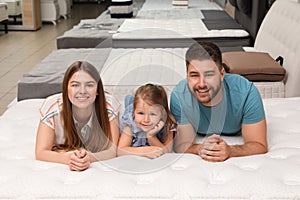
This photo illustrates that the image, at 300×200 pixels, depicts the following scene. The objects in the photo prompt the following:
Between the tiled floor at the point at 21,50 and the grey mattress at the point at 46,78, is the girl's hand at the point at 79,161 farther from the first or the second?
the tiled floor at the point at 21,50

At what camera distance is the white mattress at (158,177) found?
1.68 m

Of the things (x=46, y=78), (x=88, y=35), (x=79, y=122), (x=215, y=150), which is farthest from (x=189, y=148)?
(x=88, y=35)

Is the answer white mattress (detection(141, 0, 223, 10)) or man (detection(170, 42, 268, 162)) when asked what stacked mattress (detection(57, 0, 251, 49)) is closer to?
white mattress (detection(141, 0, 223, 10))

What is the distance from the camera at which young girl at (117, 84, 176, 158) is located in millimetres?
1972

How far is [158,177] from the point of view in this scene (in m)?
1.78

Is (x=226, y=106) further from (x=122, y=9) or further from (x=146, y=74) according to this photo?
(x=122, y=9)

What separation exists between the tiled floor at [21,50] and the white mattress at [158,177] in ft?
7.64

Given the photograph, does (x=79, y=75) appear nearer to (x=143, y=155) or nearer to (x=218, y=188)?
(x=143, y=155)

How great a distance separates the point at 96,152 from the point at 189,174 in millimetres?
402

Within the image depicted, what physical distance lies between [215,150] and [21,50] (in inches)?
210

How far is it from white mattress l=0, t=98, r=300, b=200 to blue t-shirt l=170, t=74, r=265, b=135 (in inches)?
6.7

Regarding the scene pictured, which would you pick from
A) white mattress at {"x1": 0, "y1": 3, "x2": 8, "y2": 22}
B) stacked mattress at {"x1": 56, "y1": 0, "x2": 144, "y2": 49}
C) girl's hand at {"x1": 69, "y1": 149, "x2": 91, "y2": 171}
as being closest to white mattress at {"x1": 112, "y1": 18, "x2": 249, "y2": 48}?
stacked mattress at {"x1": 56, "y1": 0, "x2": 144, "y2": 49}

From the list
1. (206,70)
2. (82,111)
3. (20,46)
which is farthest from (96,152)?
(20,46)

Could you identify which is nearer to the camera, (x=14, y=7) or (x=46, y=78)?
(x=46, y=78)
